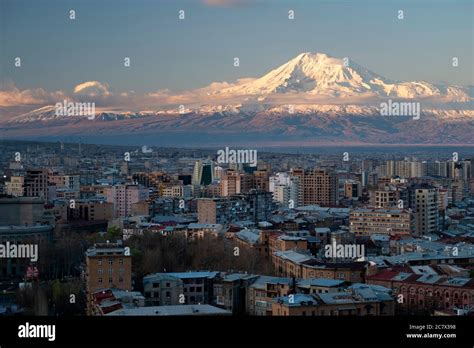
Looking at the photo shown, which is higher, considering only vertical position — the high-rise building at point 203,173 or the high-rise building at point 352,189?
the high-rise building at point 203,173

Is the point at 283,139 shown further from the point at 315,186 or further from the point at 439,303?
the point at 439,303

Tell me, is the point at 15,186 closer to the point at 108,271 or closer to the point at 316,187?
the point at 316,187

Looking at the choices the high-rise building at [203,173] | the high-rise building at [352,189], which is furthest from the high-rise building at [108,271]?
the high-rise building at [352,189]

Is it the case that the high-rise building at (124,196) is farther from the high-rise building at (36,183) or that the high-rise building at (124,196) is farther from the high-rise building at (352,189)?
the high-rise building at (352,189)

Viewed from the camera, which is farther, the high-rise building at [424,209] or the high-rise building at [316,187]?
the high-rise building at [316,187]

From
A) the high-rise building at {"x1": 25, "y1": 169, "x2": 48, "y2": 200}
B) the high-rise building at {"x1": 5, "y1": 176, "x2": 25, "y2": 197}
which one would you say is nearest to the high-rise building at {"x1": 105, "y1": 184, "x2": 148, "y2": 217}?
the high-rise building at {"x1": 25, "y1": 169, "x2": 48, "y2": 200}

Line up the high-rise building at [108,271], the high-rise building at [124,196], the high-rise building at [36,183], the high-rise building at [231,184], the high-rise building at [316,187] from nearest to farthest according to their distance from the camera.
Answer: the high-rise building at [108,271], the high-rise building at [36,183], the high-rise building at [124,196], the high-rise building at [231,184], the high-rise building at [316,187]

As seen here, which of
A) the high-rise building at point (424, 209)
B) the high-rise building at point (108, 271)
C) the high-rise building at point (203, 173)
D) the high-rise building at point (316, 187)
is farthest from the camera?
the high-rise building at point (203, 173)

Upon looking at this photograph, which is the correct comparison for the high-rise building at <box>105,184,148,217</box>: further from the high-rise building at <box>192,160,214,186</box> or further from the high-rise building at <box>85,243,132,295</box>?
the high-rise building at <box>85,243,132,295</box>

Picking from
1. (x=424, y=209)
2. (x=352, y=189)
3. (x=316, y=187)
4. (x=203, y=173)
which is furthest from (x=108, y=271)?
(x=352, y=189)

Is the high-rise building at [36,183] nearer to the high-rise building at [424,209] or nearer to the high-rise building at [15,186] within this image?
the high-rise building at [15,186]
